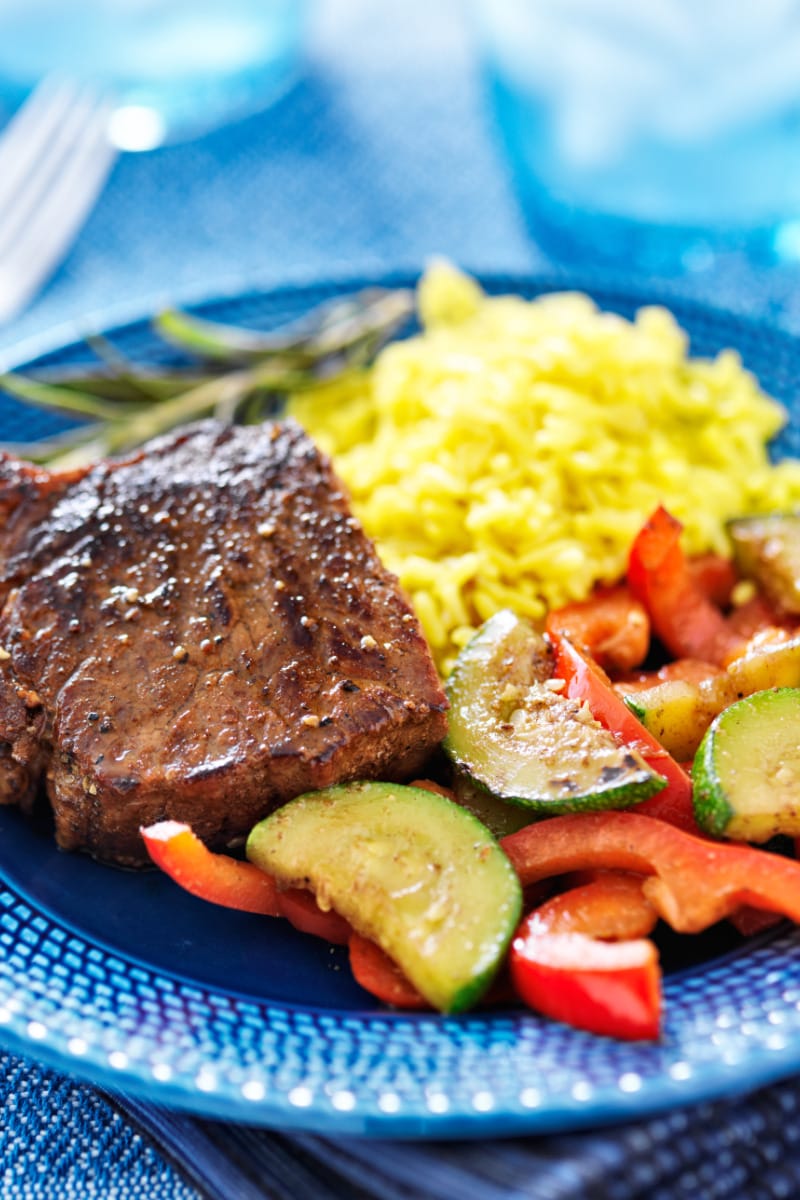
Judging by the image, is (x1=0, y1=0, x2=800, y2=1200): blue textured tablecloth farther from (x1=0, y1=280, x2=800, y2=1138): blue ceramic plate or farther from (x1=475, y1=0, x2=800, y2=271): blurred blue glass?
(x1=475, y1=0, x2=800, y2=271): blurred blue glass

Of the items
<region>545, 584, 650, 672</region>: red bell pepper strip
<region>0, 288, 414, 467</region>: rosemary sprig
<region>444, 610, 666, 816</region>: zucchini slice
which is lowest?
<region>545, 584, 650, 672</region>: red bell pepper strip

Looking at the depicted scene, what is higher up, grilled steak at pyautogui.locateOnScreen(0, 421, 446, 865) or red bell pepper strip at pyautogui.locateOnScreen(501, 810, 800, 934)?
grilled steak at pyautogui.locateOnScreen(0, 421, 446, 865)

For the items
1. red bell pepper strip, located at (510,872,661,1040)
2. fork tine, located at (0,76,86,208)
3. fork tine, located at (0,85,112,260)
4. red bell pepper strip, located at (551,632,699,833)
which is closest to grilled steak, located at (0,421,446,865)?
red bell pepper strip, located at (551,632,699,833)

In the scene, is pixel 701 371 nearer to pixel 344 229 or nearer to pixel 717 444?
pixel 717 444

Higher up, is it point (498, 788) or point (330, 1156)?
point (498, 788)

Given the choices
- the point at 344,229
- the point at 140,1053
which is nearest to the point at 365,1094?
the point at 140,1053

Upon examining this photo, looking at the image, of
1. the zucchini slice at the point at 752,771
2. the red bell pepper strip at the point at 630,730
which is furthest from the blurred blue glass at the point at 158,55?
the zucchini slice at the point at 752,771
